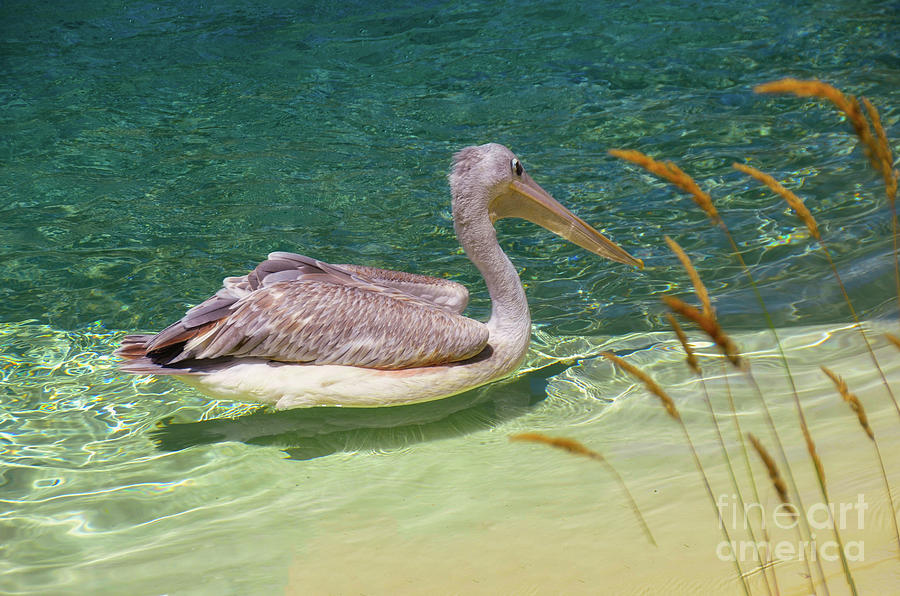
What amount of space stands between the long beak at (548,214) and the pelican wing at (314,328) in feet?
2.06

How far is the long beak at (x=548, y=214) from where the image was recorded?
4.09 meters

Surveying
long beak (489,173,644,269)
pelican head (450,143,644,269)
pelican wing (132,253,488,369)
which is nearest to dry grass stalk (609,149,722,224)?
pelican wing (132,253,488,369)

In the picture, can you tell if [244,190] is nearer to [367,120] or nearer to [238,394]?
[367,120]

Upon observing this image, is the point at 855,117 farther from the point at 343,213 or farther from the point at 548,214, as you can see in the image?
the point at 343,213

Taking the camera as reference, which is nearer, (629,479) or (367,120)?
(629,479)

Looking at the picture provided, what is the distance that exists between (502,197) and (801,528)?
208 centimetres

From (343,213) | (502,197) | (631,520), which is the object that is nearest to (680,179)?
(631,520)

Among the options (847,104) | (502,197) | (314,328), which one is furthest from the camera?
(502,197)

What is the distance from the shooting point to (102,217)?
581 cm

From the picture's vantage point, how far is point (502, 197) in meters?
4.07

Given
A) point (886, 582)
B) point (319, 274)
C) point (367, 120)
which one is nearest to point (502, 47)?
point (367, 120)

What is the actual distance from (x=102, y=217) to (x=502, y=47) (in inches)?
165

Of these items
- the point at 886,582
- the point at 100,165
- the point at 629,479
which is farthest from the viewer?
the point at 100,165

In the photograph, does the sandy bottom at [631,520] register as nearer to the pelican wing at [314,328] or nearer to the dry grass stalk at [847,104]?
the pelican wing at [314,328]
